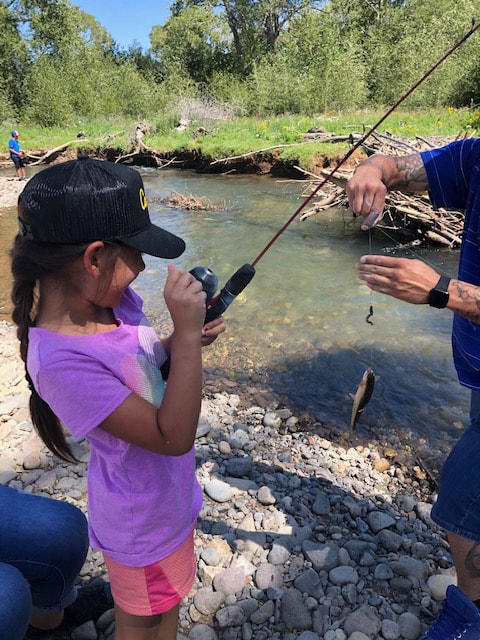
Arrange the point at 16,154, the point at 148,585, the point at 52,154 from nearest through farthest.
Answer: the point at 148,585, the point at 16,154, the point at 52,154

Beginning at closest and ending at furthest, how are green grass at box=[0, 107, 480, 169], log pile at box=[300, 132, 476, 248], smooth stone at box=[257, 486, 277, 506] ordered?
smooth stone at box=[257, 486, 277, 506] → log pile at box=[300, 132, 476, 248] → green grass at box=[0, 107, 480, 169]

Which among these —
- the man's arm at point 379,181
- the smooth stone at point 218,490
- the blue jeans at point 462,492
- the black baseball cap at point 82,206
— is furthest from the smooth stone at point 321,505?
the black baseball cap at point 82,206

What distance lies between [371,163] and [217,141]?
1787 centimetres

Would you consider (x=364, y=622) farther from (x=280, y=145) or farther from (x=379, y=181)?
(x=280, y=145)

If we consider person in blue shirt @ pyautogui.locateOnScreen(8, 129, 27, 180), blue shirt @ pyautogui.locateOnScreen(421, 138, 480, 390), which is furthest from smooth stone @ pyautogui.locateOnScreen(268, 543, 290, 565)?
person in blue shirt @ pyautogui.locateOnScreen(8, 129, 27, 180)

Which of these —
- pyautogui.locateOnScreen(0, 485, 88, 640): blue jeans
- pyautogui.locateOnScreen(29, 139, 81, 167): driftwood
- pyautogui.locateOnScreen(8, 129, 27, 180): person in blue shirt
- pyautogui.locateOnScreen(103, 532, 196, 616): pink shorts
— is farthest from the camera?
pyautogui.locateOnScreen(29, 139, 81, 167): driftwood

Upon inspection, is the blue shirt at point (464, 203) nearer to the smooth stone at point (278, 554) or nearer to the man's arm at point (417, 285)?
the man's arm at point (417, 285)

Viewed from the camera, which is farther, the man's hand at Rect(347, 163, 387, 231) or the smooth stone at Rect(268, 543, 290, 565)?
the smooth stone at Rect(268, 543, 290, 565)

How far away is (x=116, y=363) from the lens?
4.76 feet

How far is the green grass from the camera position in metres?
13.9

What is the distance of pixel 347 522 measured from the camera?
112 inches

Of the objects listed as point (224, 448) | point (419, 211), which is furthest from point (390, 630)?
point (419, 211)

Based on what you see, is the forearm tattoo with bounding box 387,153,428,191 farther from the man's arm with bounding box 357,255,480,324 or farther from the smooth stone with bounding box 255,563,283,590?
the smooth stone with bounding box 255,563,283,590

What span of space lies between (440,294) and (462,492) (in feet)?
2.46
